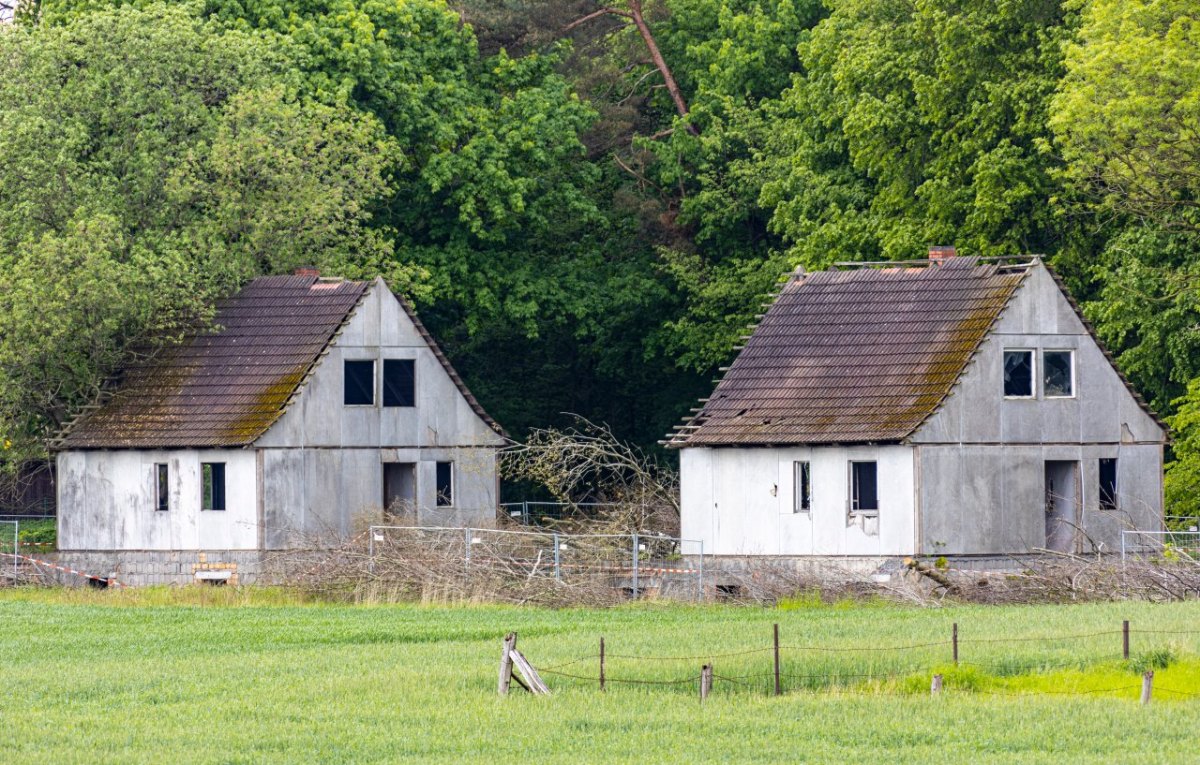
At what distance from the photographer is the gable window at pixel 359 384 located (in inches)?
1999

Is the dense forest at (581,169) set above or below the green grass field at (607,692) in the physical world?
above

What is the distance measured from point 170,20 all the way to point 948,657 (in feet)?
95.1

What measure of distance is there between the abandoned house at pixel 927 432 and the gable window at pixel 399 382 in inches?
271

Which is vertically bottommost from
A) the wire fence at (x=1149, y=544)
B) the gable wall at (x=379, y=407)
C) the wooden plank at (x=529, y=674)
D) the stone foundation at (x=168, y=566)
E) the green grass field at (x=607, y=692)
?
the green grass field at (x=607, y=692)

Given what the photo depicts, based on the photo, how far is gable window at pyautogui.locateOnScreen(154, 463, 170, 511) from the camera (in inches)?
→ 1966

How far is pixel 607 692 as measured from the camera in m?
29.8

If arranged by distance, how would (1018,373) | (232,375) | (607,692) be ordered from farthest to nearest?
(232,375)
(1018,373)
(607,692)

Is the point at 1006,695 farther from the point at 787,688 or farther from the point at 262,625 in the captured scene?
the point at 262,625

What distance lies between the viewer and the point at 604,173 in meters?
67.2

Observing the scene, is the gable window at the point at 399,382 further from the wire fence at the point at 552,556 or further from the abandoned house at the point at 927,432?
the abandoned house at the point at 927,432

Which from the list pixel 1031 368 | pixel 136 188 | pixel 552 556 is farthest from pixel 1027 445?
pixel 136 188

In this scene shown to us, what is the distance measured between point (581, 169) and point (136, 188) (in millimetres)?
16129

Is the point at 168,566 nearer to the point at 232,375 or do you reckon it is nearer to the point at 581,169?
the point at 232,375

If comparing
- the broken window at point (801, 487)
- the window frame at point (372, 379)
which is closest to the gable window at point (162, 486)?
the window frame at point (372, 379)
